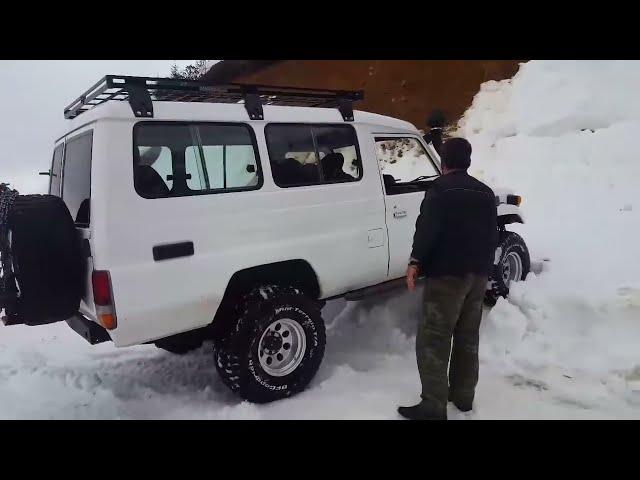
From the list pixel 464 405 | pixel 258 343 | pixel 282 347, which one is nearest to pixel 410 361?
pixel 464 405

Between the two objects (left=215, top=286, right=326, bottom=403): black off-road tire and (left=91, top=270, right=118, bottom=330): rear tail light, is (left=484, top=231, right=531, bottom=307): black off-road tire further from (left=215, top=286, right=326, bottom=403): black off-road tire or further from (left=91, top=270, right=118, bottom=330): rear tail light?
(left=91, top=270, right=118, bottom=330): rear tail light

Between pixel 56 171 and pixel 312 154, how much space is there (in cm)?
233

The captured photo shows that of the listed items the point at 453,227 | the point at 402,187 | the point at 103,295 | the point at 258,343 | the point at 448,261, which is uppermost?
the point at 402,187

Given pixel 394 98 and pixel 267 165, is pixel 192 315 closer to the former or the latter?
pixel 267 165

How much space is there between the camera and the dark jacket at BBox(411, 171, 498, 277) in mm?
3090

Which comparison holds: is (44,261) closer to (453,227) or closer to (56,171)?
(56,171)

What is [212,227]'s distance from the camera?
3.32 m

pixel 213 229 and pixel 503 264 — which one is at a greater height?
pixel 213 229

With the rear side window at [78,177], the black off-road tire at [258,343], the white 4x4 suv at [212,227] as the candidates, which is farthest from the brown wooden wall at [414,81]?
the rear side window at [78,177]

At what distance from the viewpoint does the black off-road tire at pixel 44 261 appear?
118 inches

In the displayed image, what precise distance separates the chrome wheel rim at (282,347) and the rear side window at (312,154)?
1.15 m

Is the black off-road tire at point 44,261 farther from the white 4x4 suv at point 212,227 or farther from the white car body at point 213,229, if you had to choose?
the white car body at point 213,229

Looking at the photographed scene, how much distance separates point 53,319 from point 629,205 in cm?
839

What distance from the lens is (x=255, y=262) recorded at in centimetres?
352
